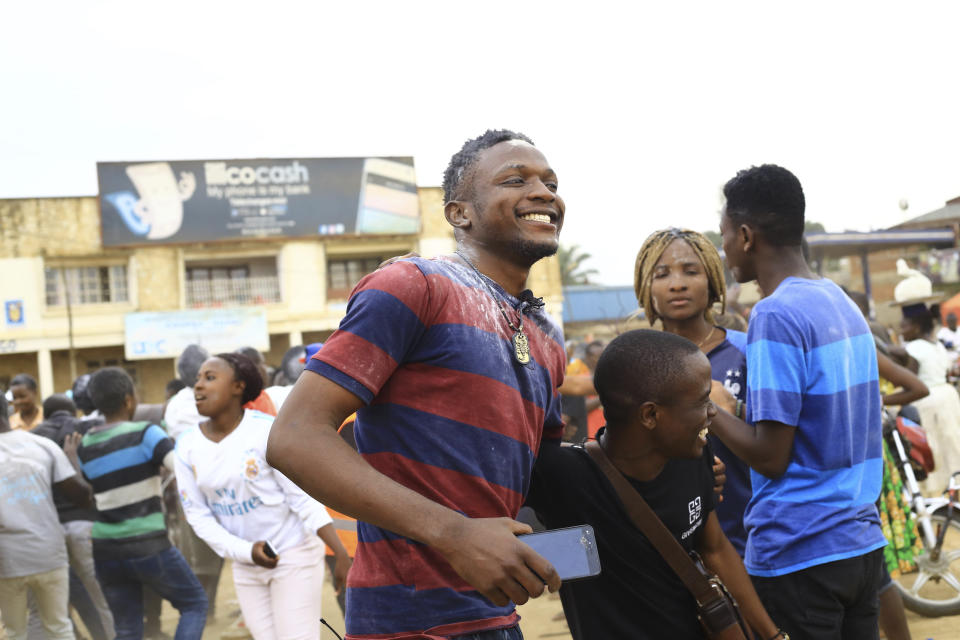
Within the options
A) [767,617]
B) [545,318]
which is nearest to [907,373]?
[767,617]

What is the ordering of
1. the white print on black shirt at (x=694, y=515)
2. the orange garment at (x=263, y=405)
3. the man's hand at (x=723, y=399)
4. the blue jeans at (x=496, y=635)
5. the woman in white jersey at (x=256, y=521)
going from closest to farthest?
the blue jeans at (x=496, y=635) → the white print on black shirt at (x=694, y=515) → the man's hand at (x=723, y=399) → the woman in white jersey at (x=256, y=521) → the orange garment at (x=263, y=405)

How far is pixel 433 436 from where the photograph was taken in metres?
1.70

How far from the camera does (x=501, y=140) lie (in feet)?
6.80

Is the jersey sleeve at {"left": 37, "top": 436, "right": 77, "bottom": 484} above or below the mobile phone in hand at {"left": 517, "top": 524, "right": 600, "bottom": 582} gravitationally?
below

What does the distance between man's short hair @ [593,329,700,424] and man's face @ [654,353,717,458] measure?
2 cm

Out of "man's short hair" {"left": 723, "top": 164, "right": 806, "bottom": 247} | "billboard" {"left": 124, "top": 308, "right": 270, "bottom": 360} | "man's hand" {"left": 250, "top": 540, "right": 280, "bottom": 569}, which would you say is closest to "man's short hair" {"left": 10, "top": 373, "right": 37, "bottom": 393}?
"man's hand" {"left": 250, "top": 540, "right": 280, "bottom": 569}

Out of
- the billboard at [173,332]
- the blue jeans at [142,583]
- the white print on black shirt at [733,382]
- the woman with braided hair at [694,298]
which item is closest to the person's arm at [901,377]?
the woman with braided hair at [694,298]

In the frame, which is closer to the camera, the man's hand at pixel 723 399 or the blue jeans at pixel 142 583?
the man's hand at pixel 723 399

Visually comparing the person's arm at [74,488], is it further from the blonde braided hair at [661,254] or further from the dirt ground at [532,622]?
the blonde braided hair at [661,254]

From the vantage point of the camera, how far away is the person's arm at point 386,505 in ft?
4.84

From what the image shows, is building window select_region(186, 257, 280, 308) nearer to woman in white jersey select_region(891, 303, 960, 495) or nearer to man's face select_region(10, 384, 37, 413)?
man's face select_region(10, 384, 37, 413)

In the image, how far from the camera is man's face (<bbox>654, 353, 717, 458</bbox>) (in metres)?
2.29

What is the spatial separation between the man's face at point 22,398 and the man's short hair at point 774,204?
6946 millimetres

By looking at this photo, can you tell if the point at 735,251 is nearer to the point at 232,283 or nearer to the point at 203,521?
the point at 203,521
